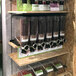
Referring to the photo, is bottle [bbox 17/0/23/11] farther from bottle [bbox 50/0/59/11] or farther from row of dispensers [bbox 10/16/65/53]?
bottle [bbox 50/0/59/11]

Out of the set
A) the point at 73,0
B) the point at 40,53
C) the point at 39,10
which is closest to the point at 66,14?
the point at 73,0

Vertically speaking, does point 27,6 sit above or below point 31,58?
above

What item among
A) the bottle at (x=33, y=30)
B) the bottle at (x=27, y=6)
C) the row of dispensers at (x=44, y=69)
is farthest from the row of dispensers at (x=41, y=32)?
the row of dispensers at (x=44, y=69)

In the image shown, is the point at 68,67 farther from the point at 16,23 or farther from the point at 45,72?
the point at 16,23

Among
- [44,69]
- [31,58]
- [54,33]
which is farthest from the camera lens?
[44,69]

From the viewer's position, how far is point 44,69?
1.88 meters

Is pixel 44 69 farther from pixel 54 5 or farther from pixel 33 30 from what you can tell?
pixel 54 5

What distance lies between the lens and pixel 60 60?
6.95 feet

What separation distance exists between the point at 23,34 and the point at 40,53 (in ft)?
1.34

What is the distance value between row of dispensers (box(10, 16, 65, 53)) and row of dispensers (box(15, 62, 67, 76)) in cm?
35

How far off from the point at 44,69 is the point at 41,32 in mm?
591

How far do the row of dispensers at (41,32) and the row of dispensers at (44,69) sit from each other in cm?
35

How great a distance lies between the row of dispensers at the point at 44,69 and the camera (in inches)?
70.0

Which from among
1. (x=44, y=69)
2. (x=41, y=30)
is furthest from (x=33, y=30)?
(x=44, y=69)
